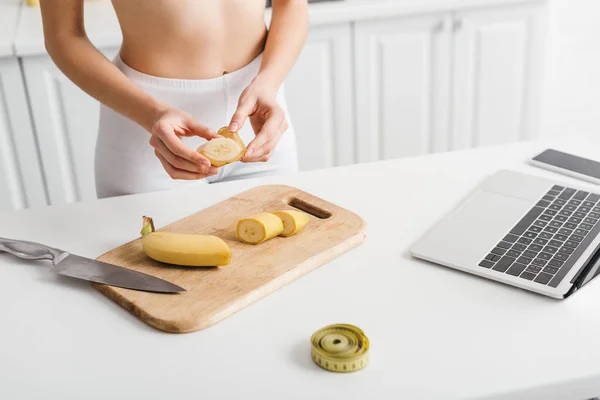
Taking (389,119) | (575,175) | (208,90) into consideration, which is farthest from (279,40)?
(389,119)

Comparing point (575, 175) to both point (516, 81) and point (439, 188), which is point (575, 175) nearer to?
point (439, 188)

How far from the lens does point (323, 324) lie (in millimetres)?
879

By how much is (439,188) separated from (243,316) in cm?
44

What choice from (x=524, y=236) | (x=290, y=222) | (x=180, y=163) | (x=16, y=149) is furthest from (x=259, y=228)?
(x=16, y=149)

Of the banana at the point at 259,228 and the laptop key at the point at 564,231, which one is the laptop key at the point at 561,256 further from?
the banana at the point at 259,228

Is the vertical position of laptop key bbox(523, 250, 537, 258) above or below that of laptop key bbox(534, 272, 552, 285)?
above

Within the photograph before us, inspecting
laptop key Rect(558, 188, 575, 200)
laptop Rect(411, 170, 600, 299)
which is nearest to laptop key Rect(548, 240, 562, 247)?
laptop Rect(411, 170, 600, 299)

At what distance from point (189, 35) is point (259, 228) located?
0.49m

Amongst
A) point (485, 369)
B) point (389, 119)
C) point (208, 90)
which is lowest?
point (389, 119)

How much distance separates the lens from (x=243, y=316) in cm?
90

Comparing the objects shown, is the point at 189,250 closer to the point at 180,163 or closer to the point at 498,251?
the point at 180,163

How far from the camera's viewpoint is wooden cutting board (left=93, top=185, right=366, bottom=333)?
35.2 inches

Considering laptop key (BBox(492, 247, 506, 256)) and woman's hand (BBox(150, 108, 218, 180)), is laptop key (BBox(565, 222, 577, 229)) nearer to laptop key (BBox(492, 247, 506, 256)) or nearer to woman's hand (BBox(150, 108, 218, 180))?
laptop key (BBox(492, 247, 506, 256))

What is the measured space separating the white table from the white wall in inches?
96.8
